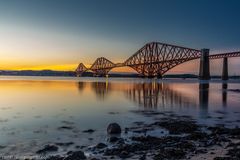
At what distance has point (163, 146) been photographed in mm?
10906

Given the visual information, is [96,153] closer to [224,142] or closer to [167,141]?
[167,141]

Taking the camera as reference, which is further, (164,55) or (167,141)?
(164,55)

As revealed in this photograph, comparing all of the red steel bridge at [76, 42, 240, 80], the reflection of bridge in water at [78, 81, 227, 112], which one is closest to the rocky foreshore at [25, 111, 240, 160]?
the reflection of bridge in water at [78, 81, 227, 112]

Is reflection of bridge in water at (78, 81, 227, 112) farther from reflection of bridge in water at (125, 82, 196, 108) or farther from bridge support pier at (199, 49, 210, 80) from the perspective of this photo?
bridge support pier at (199, 49, 210, 80)

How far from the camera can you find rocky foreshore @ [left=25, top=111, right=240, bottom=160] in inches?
377

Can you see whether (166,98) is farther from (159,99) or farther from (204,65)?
(204,65)

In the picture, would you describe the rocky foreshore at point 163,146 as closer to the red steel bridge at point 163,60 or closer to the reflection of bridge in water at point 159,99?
the reflection of bridge in water at point 159,99

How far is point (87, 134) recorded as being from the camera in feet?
45.9

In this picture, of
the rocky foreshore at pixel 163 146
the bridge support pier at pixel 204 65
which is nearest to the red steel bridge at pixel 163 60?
the bridge support pier at pixel 204 65

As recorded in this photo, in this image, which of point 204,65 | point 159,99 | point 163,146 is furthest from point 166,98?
point 204,65

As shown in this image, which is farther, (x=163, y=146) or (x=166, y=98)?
(x=166, y=98)

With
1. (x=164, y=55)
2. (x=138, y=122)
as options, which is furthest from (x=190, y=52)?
(x=138, y=122)

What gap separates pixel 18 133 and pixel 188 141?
7.51m

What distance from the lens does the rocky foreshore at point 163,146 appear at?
9578 mm
